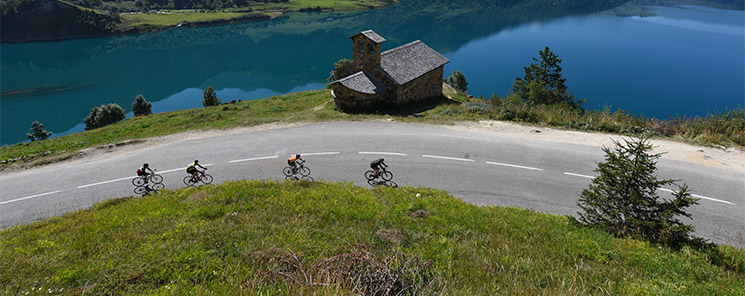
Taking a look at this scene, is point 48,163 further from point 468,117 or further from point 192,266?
point 468,117

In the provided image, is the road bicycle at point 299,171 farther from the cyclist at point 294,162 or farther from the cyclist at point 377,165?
the cyclist at point 377,165

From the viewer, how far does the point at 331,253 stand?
374 inches

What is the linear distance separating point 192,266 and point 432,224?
22.2 feet

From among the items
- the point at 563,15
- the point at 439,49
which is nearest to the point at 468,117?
the point at 439,49

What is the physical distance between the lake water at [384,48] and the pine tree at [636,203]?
5765cm

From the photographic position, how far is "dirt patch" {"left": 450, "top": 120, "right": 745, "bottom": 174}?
1972cm

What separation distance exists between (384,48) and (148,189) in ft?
298

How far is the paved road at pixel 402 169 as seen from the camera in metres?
16.8

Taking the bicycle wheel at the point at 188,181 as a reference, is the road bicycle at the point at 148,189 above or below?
below

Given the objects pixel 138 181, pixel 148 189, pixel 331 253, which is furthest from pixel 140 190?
pixel 331 253

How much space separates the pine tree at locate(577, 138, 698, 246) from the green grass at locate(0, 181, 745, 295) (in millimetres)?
624

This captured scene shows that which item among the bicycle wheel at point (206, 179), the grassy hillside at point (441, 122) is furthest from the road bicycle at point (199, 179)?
the grassy hillside at point (441, 122)

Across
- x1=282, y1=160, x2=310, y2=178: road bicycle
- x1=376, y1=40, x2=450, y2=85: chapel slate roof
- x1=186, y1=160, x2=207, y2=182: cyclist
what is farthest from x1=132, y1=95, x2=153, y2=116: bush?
x1=282, y1=160, x2=310, y2=178: road bicycle

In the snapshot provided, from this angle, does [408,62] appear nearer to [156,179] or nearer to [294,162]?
[294,162]
